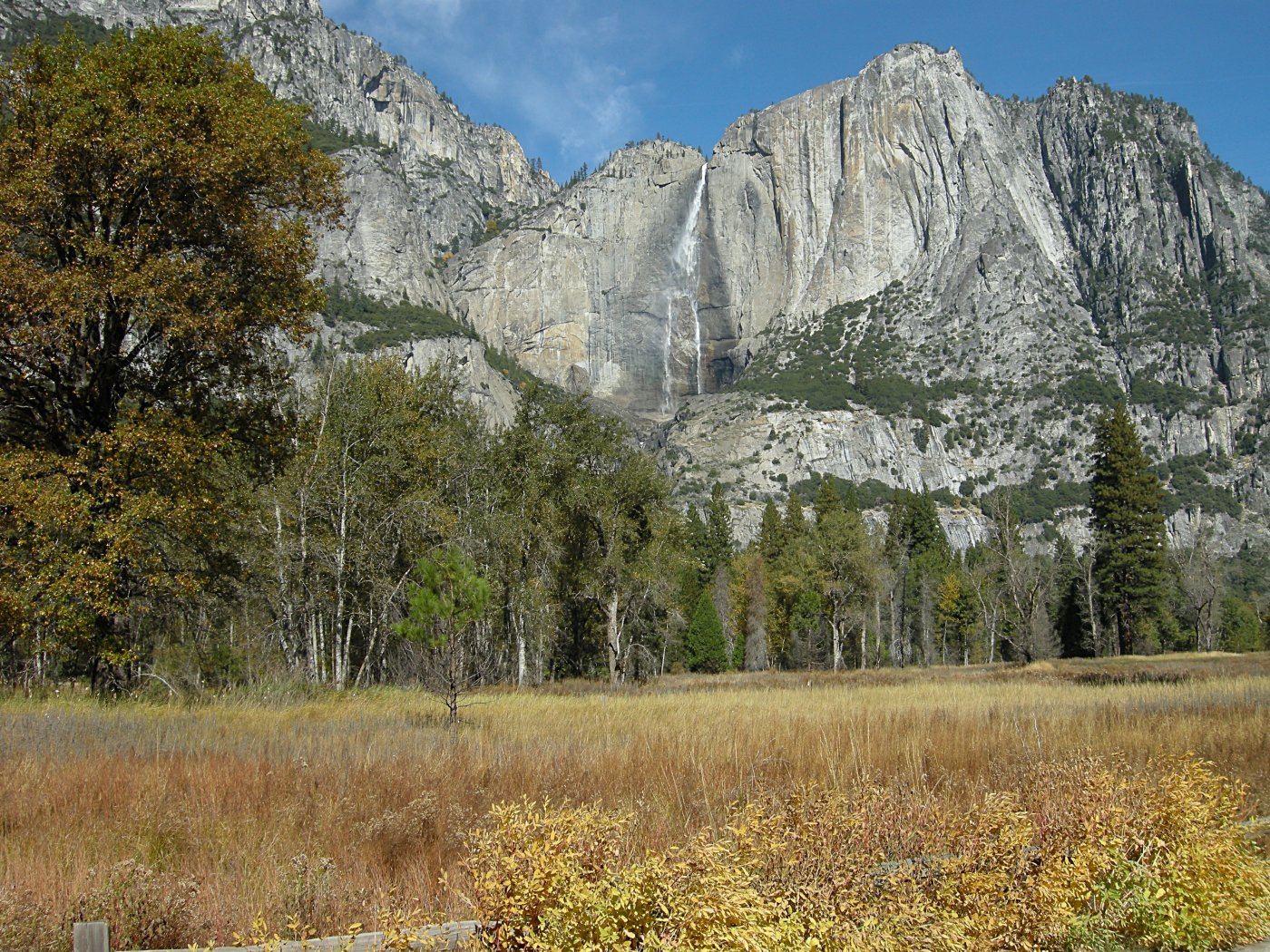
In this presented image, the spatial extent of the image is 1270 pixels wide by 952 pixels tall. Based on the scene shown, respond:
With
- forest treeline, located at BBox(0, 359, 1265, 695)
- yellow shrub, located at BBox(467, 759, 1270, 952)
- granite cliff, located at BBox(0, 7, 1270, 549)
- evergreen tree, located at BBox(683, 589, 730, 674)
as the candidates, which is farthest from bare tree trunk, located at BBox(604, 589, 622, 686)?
granite cliff, located at BBox(0, 7, 1270, 549)

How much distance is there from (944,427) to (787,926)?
14620 centimetres

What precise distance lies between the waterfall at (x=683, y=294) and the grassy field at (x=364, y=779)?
166m

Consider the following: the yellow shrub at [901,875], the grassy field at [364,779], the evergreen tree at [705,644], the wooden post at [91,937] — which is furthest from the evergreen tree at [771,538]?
the wooden post at [91,937]

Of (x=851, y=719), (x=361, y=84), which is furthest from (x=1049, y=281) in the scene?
(x=851, y=719)

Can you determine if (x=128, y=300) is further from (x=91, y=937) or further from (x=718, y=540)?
(x=718, y=540)

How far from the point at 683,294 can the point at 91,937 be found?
179493 mm

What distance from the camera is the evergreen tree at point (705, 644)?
203 feet

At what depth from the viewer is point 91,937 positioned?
2.88 metres

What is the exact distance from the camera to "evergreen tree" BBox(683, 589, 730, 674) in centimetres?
6200

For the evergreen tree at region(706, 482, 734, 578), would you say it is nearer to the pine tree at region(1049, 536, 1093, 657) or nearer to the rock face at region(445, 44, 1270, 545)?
the pine tree at region(1049, 536, 1093, 657)

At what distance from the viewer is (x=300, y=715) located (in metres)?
10.8

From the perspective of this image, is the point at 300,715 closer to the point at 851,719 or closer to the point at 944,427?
the point at 851,719

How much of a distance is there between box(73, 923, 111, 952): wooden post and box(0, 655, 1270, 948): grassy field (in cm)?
86

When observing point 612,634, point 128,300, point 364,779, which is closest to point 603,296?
point 612,634
